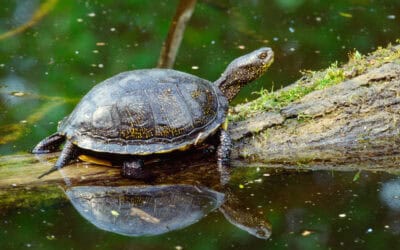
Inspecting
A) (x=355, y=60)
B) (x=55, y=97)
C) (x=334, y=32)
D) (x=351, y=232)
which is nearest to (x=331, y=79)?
(x=355, y=60)

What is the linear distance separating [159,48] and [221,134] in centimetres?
437

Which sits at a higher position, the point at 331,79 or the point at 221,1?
the point at 331,79

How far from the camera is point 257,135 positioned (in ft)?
20.9

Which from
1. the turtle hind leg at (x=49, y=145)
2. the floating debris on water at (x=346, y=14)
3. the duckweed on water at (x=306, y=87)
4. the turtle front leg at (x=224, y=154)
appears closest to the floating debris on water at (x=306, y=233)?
the turtle front leg at (x=224, y=154)

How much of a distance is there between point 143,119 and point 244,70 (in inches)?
48.6

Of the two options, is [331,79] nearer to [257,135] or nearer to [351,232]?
[257,135]

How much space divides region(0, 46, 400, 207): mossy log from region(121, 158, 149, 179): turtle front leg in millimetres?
126

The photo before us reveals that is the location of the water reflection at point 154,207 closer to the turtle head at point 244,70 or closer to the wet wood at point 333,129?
the wet wood at point 333,129

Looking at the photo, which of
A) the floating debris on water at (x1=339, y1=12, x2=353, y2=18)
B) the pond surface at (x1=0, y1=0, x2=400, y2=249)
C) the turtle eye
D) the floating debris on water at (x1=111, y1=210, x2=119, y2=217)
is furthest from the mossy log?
the floating debris on water at (x1=339, y1=12, x2=353, y2=18)

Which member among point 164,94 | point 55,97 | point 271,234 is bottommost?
point 55,97

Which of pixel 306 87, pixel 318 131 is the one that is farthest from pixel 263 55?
pixel 318 131

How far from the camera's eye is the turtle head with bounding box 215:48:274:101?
6.64 meters

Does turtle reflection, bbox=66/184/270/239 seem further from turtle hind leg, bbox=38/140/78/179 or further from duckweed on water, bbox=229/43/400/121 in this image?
duckweed on water, bbox=229/43/400/121

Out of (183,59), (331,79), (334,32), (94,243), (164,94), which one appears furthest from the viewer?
(334,32)
